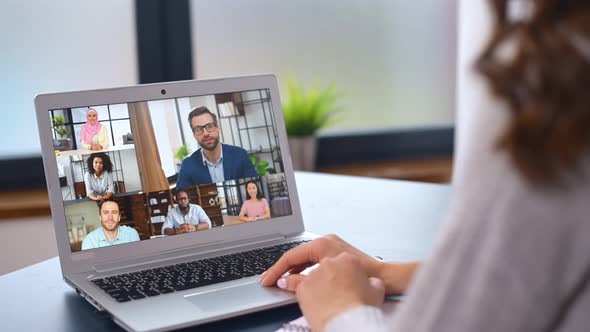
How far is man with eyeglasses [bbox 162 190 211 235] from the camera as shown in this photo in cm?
110

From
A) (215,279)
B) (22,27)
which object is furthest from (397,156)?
(215,279)

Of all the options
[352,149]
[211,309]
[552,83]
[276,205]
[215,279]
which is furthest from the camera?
[352,149]

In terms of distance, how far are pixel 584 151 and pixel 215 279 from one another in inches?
23.7

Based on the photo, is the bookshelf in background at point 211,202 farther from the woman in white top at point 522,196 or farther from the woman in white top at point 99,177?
the woman in white top at point 522,196

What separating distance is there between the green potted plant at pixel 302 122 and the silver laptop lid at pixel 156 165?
4.61 feet

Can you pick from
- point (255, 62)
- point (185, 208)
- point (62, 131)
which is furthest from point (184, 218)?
point (255, 62)

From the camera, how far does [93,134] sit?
1088mm

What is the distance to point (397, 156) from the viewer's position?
303cm

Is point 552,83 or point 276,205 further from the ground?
point 552,83

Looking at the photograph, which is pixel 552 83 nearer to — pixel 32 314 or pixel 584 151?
pixel 584 151

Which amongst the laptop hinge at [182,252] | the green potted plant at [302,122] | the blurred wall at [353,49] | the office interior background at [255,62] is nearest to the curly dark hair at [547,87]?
the laptop hinge at [182,252]

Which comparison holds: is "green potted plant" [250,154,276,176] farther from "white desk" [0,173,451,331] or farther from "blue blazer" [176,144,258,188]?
"white desk" [0,173,451,331]

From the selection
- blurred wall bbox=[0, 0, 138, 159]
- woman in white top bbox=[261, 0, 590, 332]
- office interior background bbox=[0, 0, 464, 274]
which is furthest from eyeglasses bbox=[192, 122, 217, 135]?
blurred wall bbox=[0, 0, 138, 159]

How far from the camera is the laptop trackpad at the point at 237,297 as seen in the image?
34.6 inches
